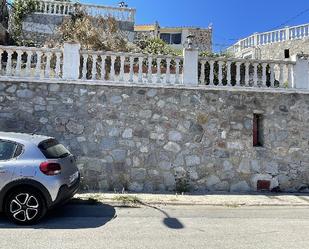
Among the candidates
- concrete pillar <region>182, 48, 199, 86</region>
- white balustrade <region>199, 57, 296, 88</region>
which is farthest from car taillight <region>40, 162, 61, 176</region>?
white balustrade <region>199, 57, 296, 88</region>

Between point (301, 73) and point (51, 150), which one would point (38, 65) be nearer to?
point (51, 150)

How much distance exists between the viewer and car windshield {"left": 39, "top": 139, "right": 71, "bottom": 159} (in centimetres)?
738

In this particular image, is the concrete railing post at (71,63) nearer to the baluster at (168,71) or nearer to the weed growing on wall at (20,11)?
the baluster at (168,71)

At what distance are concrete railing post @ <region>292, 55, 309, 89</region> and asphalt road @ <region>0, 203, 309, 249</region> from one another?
12.3 ft

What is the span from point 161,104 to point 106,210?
351 cm

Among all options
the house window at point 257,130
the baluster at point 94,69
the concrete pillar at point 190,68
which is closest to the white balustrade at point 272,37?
the house window at point 257,130

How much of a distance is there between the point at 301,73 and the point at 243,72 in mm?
1550

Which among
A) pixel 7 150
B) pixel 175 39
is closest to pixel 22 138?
pixel 7 150

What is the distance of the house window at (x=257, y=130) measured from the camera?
11148 millimetres

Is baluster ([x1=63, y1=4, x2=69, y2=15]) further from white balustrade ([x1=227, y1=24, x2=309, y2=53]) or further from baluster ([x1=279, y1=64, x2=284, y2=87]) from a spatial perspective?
baluster ([x1=279, y1=64, x2=284, y2=87])

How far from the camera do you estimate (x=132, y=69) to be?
10680mm

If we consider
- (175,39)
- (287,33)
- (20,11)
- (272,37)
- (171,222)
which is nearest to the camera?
(171,222)

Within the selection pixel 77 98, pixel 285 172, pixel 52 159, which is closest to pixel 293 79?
pixel 285 172

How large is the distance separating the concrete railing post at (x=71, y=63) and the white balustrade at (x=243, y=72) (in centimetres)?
324
